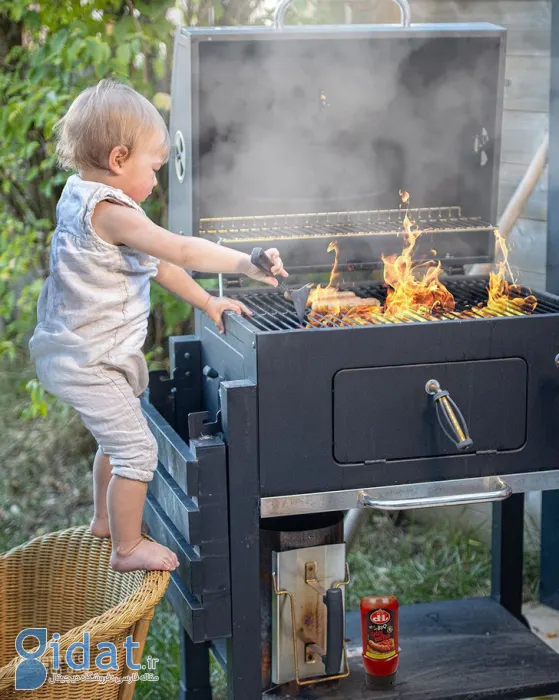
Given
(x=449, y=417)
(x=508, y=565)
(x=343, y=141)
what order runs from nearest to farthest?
(x=449, y=417) < (x=343, y=141) < (x=508, y=565)

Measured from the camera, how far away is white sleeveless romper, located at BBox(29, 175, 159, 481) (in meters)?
2.14

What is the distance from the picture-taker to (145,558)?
2227mm

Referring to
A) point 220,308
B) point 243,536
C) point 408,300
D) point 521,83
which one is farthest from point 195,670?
point 521,83

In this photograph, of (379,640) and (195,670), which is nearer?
(379,640)

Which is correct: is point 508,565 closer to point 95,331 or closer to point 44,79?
point 95,331

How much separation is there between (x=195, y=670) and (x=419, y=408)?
3.32 feet

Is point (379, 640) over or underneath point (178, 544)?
underneath

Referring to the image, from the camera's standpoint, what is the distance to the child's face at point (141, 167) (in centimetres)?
218

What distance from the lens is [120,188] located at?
2207mm

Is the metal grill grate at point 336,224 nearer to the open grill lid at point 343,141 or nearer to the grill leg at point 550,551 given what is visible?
the open grill lid at point 343,141

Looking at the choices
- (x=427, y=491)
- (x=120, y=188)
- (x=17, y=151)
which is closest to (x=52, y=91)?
(x=17, y=151)

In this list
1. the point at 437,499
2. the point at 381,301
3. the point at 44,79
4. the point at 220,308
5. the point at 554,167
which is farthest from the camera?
the point at 44,79

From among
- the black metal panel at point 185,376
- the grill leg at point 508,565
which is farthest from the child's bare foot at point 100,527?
the grill leg at point 508,565

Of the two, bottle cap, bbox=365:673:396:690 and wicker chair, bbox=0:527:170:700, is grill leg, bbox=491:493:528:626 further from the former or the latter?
wicker chair, bbox=0:527:170:700
